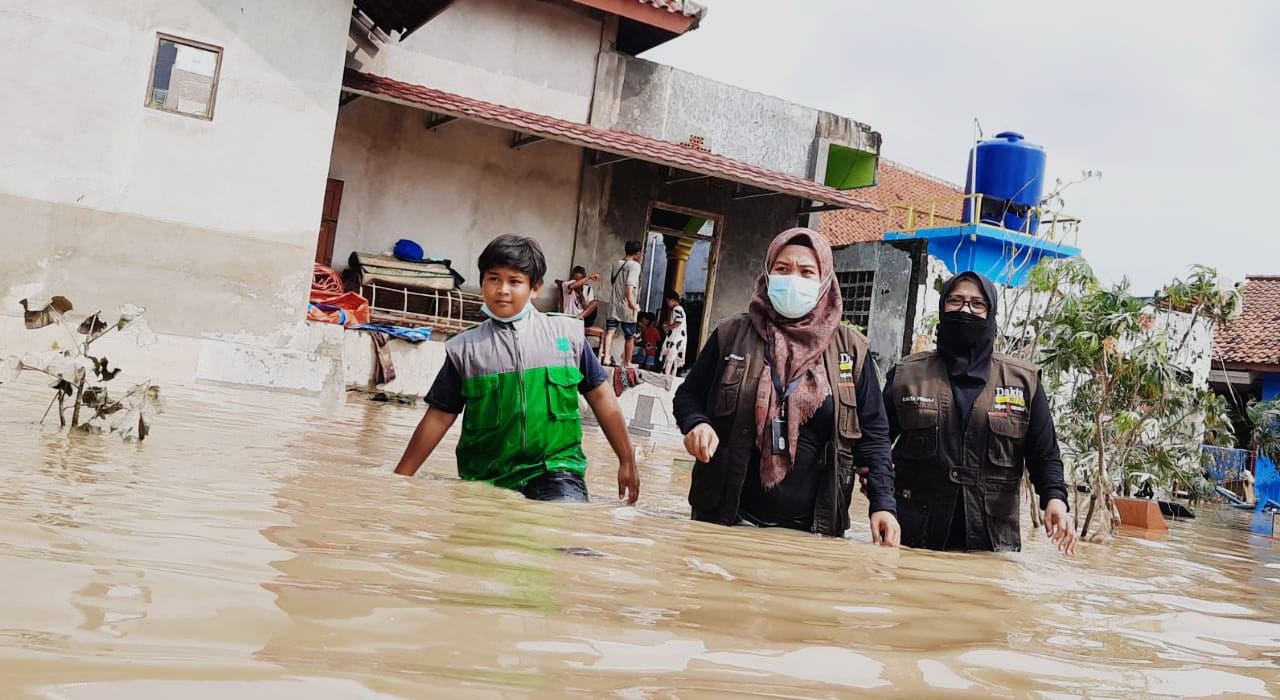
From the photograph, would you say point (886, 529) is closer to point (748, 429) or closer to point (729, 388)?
point (748, 429)

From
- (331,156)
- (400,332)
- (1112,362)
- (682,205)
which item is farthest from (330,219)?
(1112,362)

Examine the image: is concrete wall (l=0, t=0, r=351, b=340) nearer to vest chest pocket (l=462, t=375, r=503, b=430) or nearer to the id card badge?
vest chest pocket (l=462, t=375, r=503, b=430)

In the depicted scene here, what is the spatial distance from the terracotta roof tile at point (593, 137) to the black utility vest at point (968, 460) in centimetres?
910

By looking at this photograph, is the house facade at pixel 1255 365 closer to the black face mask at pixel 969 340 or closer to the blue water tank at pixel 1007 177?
the blue water tank at pixel 1007 177

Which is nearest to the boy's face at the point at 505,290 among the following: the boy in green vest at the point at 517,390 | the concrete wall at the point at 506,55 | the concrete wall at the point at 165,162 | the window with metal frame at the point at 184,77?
the boy in green vest at the point at 517,390

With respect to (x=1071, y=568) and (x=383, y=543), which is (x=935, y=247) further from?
(x=383, y=543)

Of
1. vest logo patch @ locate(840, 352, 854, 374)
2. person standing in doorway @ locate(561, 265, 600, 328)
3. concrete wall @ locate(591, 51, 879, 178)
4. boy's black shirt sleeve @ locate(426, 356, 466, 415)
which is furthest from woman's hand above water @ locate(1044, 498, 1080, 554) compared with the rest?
concrete wall @ locate(591, 51, 879, 178)

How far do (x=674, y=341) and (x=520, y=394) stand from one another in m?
11.1

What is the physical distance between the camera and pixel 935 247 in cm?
1956

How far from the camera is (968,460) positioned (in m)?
4.35

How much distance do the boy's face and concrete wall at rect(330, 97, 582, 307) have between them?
10.1m

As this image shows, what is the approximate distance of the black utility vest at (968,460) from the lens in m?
4.35

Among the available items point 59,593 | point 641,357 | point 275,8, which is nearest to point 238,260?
point 275,8

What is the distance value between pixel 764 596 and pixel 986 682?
0.72 meters
